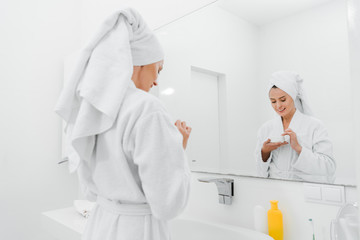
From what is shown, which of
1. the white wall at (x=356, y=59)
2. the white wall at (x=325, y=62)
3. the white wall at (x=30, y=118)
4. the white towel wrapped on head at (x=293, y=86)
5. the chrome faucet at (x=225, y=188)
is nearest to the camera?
the white wall at (x=356, y=59)

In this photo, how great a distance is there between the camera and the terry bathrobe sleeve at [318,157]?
3.05ft

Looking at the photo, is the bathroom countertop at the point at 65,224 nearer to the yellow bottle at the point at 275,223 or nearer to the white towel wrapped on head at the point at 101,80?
the white towel wrapped on head at the point at 101,80

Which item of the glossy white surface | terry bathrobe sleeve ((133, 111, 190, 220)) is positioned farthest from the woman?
the glossy white surface

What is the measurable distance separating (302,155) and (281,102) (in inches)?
8.3

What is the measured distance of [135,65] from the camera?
894mm

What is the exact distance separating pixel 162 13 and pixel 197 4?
28 centimetres

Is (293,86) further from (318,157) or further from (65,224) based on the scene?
(65,224)

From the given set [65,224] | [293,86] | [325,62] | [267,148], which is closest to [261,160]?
[267,148]

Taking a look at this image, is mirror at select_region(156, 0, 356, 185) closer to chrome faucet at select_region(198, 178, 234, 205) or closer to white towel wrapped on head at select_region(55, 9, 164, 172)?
chrome faucet at select_region(198, 178, 234, 205)

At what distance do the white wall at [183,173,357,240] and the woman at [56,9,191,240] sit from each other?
44cm

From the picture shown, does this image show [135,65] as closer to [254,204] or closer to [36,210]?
[254,204]

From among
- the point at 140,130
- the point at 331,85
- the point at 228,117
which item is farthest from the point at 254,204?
the point at 140,130

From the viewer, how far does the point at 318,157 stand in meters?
0.96

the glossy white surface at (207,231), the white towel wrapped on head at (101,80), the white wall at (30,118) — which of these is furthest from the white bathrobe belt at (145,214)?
the white wall at (30,118)
